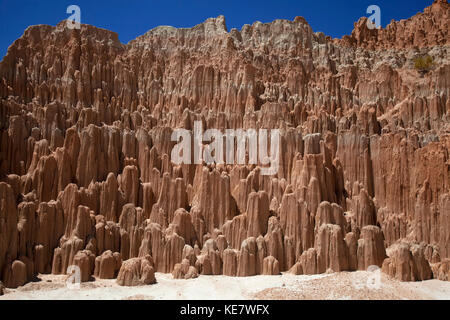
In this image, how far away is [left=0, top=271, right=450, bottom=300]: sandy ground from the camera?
23.6 meters

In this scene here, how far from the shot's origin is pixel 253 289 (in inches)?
993

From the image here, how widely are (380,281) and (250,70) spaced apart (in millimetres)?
24075

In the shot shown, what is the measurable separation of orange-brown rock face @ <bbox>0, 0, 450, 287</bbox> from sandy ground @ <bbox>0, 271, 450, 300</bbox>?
0.92m

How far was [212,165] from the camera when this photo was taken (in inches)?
1396

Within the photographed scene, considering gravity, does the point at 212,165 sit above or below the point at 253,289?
above

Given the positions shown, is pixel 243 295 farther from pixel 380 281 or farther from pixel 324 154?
pixel 324 154

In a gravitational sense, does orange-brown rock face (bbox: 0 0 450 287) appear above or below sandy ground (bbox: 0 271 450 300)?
above

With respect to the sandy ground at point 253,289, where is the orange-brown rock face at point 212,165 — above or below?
above

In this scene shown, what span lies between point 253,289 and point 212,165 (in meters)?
12.9

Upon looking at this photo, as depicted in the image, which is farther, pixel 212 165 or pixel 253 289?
pixel 212 165

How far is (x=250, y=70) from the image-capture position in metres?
42.1

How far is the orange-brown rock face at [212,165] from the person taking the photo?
93.4ft

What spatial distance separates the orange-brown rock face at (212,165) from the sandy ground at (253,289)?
0.92 metres
